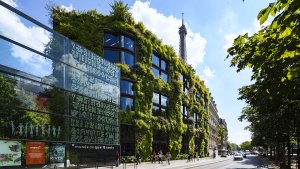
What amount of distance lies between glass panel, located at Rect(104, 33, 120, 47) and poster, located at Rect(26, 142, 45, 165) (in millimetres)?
26355

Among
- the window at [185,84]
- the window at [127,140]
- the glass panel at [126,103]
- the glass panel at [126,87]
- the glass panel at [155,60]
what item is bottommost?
the window at [127,140]

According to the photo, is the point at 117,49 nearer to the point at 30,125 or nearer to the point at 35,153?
the point at 30,125

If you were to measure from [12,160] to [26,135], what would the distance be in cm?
151

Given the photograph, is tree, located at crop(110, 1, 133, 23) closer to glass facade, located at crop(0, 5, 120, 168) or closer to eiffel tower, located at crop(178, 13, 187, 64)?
glass facade, located at crop(0, 5, 120, 168)

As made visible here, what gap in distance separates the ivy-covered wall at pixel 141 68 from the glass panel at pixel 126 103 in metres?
0.64

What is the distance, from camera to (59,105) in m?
23.6

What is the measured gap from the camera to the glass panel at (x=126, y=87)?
153ft

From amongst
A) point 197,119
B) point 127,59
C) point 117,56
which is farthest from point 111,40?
point 197,119

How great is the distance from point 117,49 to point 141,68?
4.64m

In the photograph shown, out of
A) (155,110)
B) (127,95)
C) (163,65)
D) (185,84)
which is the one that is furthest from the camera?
(185,84)

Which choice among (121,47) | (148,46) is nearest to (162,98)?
(148,46)

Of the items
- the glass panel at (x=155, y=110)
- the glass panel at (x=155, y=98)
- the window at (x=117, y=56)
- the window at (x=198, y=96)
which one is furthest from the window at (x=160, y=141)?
the window at (x=198, y=96)

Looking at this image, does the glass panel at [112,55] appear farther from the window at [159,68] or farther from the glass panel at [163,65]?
the glass panel at [163,65]

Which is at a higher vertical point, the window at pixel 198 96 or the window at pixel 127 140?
the window at pixel 198 96
